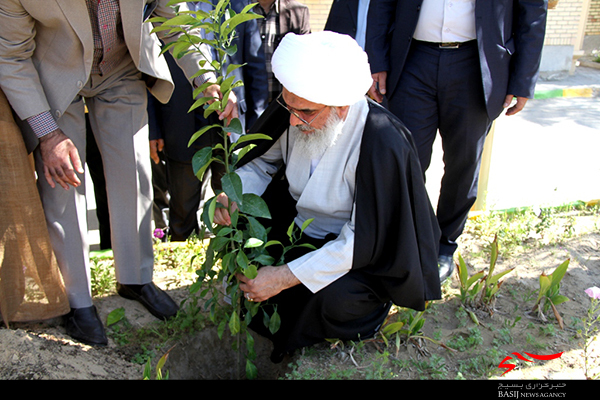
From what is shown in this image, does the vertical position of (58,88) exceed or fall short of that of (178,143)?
it exceeds it

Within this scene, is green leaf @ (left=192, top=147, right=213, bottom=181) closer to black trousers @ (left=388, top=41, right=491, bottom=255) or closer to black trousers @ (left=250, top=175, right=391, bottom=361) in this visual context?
black trousers @ (left=250, top=175, right=391, bottom=361)

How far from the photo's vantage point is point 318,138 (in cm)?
248

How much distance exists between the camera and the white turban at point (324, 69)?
225 cm

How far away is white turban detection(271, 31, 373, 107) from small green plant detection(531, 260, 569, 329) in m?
1.48

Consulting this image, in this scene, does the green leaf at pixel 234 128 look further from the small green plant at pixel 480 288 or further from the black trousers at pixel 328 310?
the small green plant at pixel 480 288

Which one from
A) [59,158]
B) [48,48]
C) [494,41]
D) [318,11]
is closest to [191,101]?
[48,48]

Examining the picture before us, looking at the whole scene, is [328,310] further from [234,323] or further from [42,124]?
[42,124]

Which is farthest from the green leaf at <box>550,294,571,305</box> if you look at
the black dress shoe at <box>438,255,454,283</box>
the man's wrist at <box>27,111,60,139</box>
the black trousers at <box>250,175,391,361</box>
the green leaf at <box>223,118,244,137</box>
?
the man's wrist at <box>27,111,60,139</box>

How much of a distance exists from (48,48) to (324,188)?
144 cm

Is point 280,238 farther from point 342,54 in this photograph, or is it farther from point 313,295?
point 342,54

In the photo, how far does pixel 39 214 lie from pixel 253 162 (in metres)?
1.07

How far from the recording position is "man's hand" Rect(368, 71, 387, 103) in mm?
3398

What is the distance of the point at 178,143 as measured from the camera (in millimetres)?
3564

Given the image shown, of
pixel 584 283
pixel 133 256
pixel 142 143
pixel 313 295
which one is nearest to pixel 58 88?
pixel 142 143
